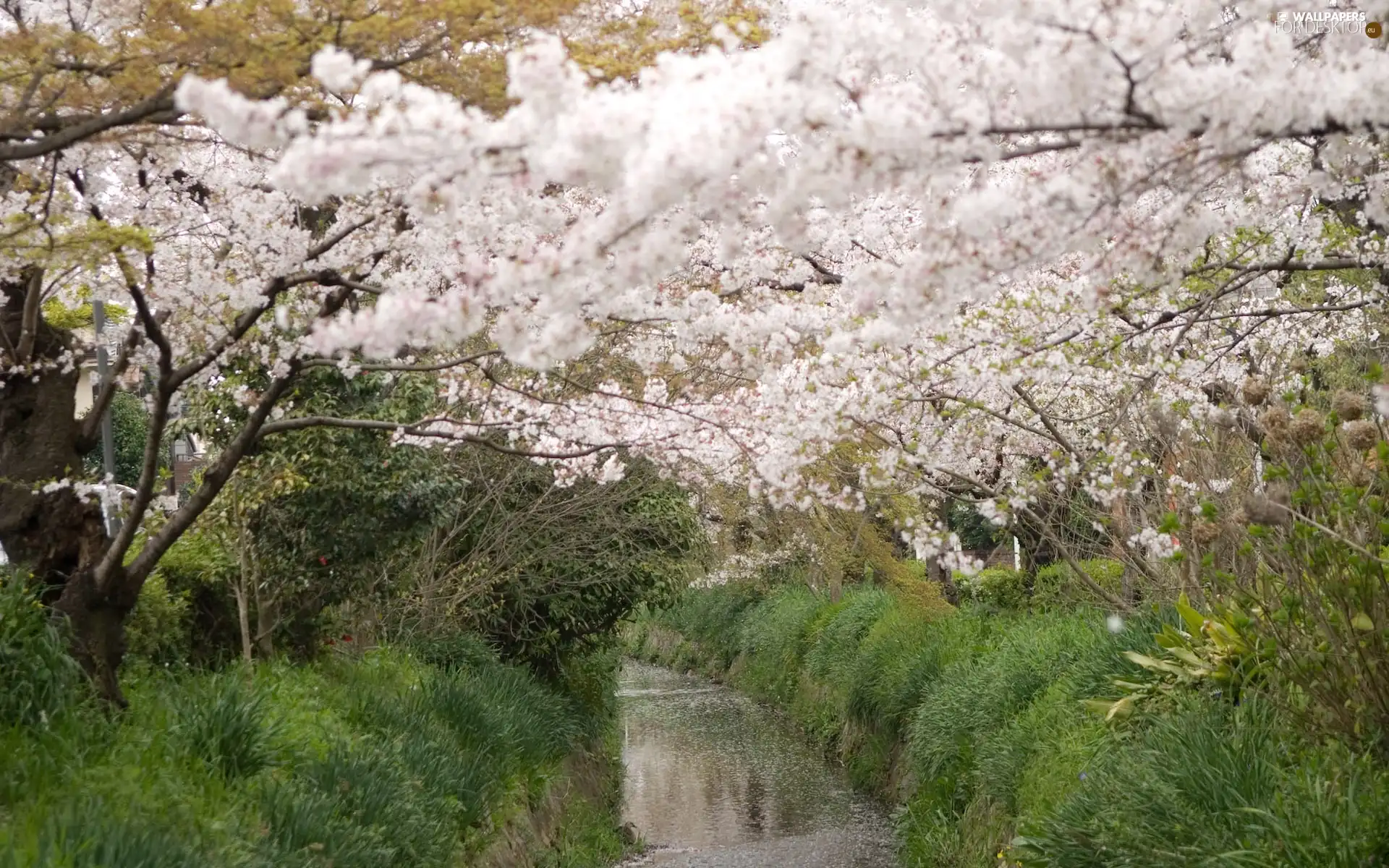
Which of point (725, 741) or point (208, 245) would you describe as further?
point (725, 741)

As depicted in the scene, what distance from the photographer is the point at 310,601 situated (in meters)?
9.27

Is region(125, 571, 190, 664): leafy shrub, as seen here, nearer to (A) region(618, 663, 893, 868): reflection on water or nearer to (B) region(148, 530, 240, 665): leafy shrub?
(B) region(148, 530, 240, 665): leafy shrub

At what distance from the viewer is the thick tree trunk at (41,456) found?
6.76 m

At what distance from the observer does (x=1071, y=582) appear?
1357 cm

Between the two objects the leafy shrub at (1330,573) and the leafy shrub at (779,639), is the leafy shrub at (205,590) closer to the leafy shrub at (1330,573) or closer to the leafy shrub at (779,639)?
the leafy shrub at (1330,573)

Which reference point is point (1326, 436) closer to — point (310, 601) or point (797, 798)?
point (310, 601)

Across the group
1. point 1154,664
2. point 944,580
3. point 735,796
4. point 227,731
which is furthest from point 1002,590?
point 227,731

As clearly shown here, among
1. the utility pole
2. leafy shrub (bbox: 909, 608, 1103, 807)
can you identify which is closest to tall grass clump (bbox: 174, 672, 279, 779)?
the utility pole

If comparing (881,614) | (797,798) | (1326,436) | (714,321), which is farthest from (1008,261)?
(881,614)

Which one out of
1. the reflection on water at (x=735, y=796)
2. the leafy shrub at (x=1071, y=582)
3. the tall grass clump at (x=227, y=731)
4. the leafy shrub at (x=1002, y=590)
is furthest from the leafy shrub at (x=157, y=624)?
the leafy shrub at (x=1002, y=590)

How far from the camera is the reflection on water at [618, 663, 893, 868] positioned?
37.3 ft

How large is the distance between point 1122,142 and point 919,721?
29.2 feet

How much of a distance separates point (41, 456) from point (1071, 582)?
1049 cm

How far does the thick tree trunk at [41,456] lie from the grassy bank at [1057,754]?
17.3 ft
